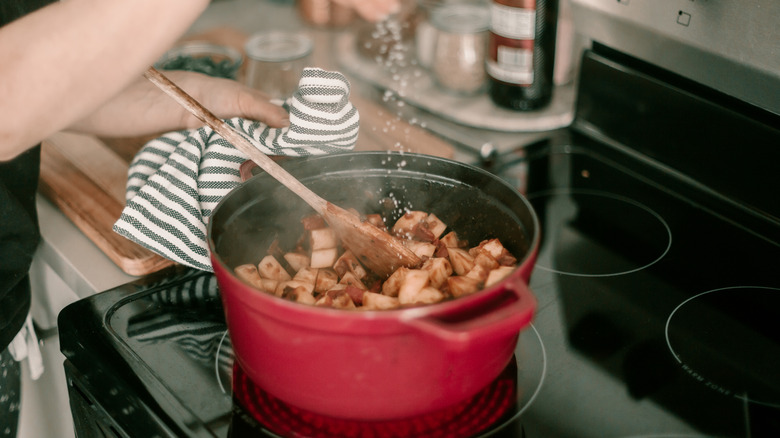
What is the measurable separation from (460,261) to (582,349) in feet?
0.47

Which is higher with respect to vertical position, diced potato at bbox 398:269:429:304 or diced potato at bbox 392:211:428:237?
diced potato at bbox 398:269:429:304

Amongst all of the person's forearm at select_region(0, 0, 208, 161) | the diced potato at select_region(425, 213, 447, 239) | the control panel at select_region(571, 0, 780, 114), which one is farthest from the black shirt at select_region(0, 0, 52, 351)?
the control panel at select_region(571, 0, 780, 114)

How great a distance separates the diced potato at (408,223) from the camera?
72 cm

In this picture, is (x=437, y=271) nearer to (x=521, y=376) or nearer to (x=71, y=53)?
(x=521, y=376)

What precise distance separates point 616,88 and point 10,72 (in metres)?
0.72

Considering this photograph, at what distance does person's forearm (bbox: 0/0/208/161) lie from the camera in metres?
0.53

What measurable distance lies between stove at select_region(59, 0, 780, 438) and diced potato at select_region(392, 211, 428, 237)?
147 mm

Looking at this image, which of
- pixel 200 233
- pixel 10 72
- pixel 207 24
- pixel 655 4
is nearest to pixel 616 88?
pixel 655 4

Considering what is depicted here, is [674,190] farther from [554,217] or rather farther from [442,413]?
[442,413]

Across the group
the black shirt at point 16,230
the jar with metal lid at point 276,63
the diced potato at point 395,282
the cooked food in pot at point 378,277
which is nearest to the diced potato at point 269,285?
the cooked food in pot at point 378,277

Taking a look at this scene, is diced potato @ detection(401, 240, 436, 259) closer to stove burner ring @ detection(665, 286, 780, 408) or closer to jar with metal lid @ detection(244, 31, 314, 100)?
stove burner ring @ detection(665, 286, 780, 408)

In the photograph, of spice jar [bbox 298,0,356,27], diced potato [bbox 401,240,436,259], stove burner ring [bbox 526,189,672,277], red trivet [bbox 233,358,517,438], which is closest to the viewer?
red trivet [bbox 233,358,517,438]

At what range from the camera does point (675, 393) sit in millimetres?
606

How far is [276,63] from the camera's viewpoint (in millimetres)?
1104
